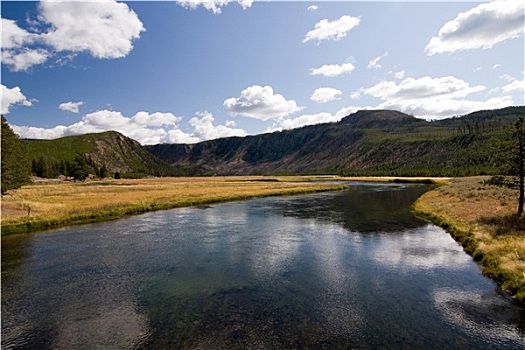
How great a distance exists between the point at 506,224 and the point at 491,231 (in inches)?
115

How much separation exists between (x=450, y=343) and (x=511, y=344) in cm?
246

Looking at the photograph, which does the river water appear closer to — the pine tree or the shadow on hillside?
the shadow on hillside

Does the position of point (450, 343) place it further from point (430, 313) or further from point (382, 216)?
point (382, 216)

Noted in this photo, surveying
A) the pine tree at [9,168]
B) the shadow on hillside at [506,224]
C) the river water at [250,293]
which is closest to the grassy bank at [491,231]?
the shadow on hillside at [506,224]

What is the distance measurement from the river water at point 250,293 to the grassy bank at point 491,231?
1.06 metres

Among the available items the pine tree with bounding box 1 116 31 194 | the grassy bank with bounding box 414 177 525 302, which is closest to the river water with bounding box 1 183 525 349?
the grassy bank with bounding box 414 177 525 302

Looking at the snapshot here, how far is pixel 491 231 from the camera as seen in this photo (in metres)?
29.4

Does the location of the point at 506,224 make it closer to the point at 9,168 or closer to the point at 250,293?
the point at 250,293

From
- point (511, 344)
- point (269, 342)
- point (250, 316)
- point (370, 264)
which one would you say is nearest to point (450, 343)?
point (511, 344)

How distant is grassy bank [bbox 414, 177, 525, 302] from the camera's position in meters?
19.9

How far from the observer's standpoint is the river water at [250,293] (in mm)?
13969

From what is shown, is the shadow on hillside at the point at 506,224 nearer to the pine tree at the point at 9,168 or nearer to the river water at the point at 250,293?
the river water at the point at 250,293

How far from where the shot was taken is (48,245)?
100ft

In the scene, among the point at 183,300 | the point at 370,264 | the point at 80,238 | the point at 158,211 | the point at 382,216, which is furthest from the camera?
the point at 158,211
